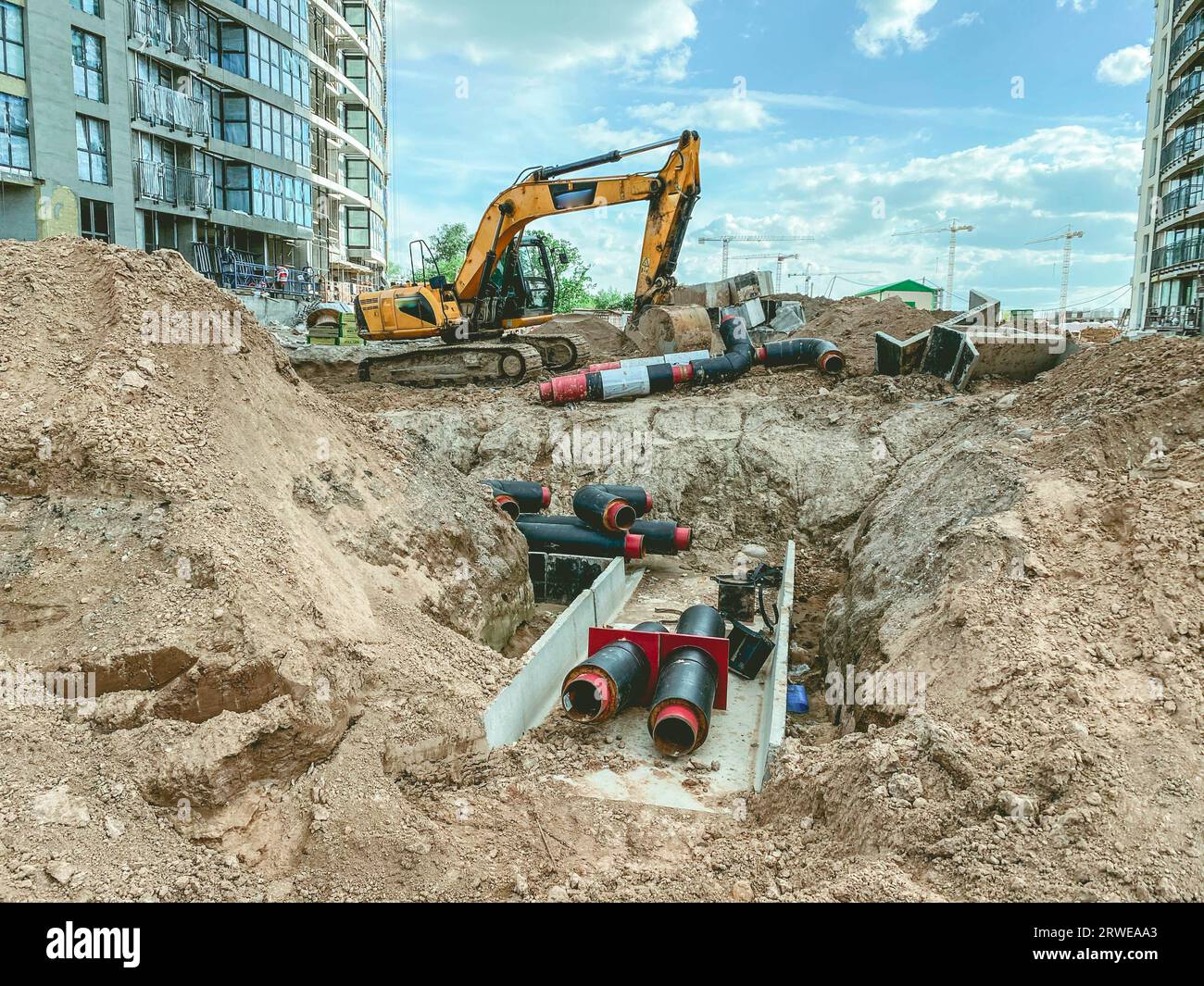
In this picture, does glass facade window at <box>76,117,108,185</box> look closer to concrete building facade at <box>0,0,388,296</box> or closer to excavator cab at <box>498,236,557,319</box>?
concrete building facade at <box>0,0,388,296</box>

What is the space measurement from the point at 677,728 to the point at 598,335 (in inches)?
509

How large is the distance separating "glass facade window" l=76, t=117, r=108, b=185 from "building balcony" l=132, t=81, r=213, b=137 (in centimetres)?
178

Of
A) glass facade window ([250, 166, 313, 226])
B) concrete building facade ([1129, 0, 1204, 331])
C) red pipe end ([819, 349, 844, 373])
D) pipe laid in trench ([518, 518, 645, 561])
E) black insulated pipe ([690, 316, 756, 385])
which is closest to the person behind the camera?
pipe laid in trench ([518, 518, 645, 561])

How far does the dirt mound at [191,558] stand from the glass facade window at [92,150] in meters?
20.9

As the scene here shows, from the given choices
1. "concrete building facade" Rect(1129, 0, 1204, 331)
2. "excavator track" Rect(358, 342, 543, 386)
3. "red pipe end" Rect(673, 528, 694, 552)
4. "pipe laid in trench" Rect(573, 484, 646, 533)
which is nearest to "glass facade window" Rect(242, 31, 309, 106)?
"excavator track" Rect(358, 342, 543, 386)

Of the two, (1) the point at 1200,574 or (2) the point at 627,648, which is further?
(2) the point at 627,648

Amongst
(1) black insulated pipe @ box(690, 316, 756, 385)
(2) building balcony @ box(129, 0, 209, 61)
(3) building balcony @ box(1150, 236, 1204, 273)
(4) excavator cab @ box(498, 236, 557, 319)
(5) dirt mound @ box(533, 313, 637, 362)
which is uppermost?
(2) building balcony @ box(129, 0, 209, 61)

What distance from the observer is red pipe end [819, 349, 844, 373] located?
44.7 feet

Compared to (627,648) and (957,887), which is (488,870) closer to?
(957,887)

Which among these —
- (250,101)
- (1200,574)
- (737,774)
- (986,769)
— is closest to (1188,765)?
(986,769)

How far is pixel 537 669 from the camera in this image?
6.64 metres

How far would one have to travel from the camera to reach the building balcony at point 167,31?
24984mm

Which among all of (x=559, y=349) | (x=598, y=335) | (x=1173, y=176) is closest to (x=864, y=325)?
(x=598, y=335)
